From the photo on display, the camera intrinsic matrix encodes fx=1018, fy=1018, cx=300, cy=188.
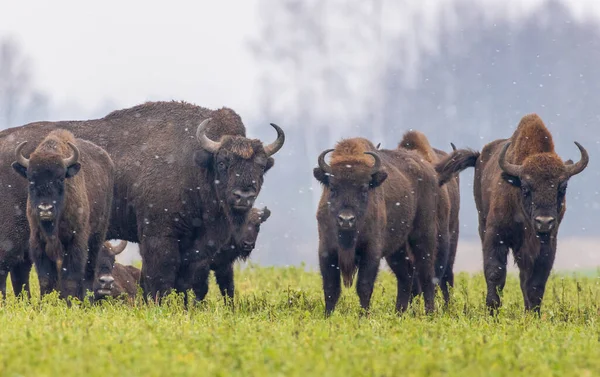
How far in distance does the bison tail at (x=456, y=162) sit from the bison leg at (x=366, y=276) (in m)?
2.76

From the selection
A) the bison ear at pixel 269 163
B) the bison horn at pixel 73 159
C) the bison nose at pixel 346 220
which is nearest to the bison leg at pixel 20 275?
the bison horn at pixel 73 159

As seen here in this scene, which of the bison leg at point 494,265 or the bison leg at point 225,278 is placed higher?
the bison leg at point 494,265

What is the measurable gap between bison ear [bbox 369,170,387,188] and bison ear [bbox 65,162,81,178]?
11.9 feet

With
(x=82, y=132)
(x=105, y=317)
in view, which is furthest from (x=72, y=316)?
(x=82, y=132)

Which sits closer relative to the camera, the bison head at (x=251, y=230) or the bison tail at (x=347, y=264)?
the bison tail at (x=347, y=264)

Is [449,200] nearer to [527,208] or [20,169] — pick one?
[527,208]

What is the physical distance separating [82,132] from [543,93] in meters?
118

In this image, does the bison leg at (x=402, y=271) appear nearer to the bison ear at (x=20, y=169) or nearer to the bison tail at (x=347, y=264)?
the bison tail at (x=347, y=264)

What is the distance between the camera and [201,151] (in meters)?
13.5

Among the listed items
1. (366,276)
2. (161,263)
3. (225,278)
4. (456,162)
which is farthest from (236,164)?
(456,162)

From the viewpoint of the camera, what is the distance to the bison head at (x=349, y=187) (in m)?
12.3

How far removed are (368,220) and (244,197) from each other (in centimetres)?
158

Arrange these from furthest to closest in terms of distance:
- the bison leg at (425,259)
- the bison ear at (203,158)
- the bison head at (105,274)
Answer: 1. the bison head at (105,274)
2. the bison leg at (425,259)
3. the bison ear at (203,158)

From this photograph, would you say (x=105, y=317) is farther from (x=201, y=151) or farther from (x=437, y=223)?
(x=437, y=223)
